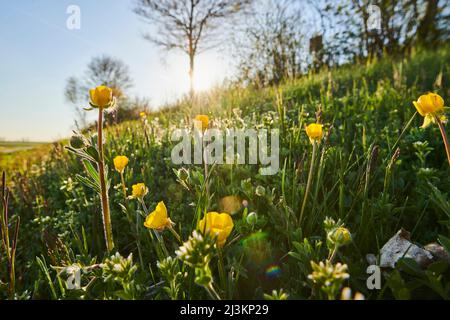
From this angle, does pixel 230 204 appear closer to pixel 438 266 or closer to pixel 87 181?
pixel 87 181

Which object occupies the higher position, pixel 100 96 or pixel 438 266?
pixel 100 96

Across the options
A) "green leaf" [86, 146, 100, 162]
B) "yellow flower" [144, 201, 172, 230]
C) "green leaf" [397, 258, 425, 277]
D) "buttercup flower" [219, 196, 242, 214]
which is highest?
"green leaf" [86, 146, 100, 162]

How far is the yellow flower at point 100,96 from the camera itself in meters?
1.01

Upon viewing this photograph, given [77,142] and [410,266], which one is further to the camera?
[77,142]

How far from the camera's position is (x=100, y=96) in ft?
3.33

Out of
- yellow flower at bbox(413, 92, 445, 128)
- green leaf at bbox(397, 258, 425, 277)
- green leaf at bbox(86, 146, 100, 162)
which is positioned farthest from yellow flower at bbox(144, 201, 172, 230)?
yellow flower at bbox(413, 92, 445, 128)

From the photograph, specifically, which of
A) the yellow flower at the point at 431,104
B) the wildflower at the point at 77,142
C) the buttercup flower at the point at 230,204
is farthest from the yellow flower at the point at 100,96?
the yellow flower at the point at 431,104

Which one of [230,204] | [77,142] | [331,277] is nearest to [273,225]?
[230,204]

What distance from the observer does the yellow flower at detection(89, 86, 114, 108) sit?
1.01m

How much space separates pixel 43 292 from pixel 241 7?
69.0 ft

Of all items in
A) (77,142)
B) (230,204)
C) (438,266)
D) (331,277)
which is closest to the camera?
(331,277)

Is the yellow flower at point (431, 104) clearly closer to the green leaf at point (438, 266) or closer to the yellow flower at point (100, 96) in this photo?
the green leaf at point (438, 266)

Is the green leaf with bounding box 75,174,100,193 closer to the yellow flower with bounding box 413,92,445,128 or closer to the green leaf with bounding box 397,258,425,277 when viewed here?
the green leaf with bounding box 397,258,425,277
